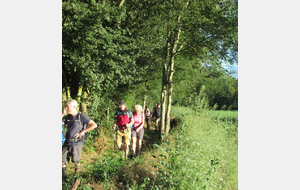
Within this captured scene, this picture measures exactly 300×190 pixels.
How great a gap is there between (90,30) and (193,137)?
431cm

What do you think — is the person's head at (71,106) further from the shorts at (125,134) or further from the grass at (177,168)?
the shorts at (125,134)

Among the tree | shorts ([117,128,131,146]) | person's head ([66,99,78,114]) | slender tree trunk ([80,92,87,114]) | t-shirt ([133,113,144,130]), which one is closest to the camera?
person's head ([66,99,78,114])

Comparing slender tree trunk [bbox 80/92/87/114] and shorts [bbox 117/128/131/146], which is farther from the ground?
slender tree trunk [bbox 80/92/87/114]

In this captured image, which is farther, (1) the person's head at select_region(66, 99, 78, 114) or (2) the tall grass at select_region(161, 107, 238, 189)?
(1) the person's head at select_region(66, 99, 78, 114)

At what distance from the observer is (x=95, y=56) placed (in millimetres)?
6621

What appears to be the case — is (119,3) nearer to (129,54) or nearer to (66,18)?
(129,54)

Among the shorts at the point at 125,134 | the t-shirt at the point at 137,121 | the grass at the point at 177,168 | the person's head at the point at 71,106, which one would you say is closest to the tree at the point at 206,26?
the t-shirt at the point at 137,121

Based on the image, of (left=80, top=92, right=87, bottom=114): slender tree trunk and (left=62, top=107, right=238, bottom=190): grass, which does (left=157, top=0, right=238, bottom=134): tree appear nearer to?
(left=62, top=107, right=238, bottom=190): grass

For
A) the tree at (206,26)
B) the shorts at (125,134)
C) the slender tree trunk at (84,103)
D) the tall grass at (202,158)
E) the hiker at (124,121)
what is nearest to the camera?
the tall grass at (202,158)

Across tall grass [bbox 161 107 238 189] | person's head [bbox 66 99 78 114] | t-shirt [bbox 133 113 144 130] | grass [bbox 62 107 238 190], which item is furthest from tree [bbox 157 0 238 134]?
person's head [bbox 66 99 78 114]

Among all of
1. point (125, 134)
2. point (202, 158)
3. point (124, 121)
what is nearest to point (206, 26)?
point (124, 121)

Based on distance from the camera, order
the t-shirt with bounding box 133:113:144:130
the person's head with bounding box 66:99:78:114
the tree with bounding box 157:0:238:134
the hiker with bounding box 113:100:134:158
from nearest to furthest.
→ the person's head with bounding box 66:99:78:114 → the hiker with bounding box 113:100:134:158 → the t-shirt with bounding box 133:113:144:130 → the tree with bounding box 157:0:238:134

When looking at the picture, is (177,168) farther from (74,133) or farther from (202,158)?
(74,133)

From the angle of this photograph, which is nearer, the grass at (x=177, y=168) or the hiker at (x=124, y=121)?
the grass at (x=177, y=168)
